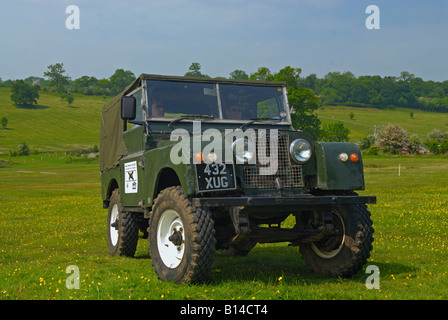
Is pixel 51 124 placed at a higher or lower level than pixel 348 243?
higher

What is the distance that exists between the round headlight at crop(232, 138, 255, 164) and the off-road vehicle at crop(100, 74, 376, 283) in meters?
0.01

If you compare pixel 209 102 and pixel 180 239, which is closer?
pixel 180 239

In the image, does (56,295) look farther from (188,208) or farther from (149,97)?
Answer: (149,97)

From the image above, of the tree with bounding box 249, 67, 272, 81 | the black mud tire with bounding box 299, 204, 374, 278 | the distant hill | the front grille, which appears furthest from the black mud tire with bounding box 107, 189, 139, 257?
the distant hill

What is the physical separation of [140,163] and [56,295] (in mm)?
2498

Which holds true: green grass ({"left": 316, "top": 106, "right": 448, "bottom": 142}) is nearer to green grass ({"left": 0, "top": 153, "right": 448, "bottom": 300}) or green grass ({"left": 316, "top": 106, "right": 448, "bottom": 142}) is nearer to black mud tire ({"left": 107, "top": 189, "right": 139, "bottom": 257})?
green grass ({"left": 0, "top": 153, "right": 448, "bottom": 300})

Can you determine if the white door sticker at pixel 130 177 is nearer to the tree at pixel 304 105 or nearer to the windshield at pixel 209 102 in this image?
the windshield at pixel 209 102

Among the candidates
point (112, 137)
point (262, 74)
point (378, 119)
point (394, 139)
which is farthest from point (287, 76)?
point (378, 119)

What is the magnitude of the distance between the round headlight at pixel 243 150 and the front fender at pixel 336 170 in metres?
0.93

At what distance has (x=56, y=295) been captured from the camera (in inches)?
241

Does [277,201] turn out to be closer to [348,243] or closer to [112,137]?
[348,243]

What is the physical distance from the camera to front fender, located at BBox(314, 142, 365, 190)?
6762 millimetres

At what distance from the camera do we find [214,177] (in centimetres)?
619

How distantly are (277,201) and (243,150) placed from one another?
813 mm
